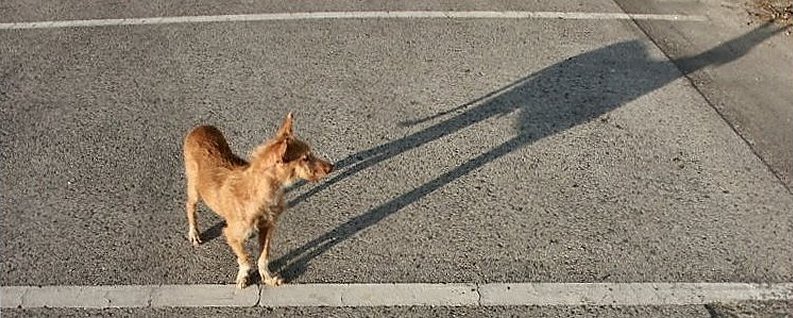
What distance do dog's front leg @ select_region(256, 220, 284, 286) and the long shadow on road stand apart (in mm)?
98

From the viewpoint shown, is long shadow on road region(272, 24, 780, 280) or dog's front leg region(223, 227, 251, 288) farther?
long shadow on road region(272, 24, 780, 280)

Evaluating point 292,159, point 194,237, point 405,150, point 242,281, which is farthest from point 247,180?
point 405,150

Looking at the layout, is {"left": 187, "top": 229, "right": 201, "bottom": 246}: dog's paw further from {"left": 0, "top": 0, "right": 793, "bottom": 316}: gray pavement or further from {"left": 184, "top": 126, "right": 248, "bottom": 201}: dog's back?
{"left": 184, "top": 126, "right": 248, "bottom": 201}: dog's back

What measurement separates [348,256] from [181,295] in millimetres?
942

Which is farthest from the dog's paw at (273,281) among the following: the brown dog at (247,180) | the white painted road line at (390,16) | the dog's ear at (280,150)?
the white painted road line at (390,16)

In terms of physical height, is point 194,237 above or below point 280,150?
above

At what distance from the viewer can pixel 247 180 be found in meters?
3.48

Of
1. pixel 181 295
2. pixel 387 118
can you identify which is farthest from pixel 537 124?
pixel 181 295

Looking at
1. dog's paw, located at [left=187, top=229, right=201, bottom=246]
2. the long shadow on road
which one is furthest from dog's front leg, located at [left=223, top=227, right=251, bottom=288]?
dog's paw, located at [left=187, top=229, right=201, bottom=246]

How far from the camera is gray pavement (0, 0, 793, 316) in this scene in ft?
13.2

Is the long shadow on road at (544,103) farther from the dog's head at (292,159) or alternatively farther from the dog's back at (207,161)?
the dog's head at (292,159)

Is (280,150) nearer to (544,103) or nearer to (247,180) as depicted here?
(247,180)

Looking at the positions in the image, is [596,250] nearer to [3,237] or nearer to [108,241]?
[108,241]

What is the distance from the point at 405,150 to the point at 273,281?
1595 millimetres
